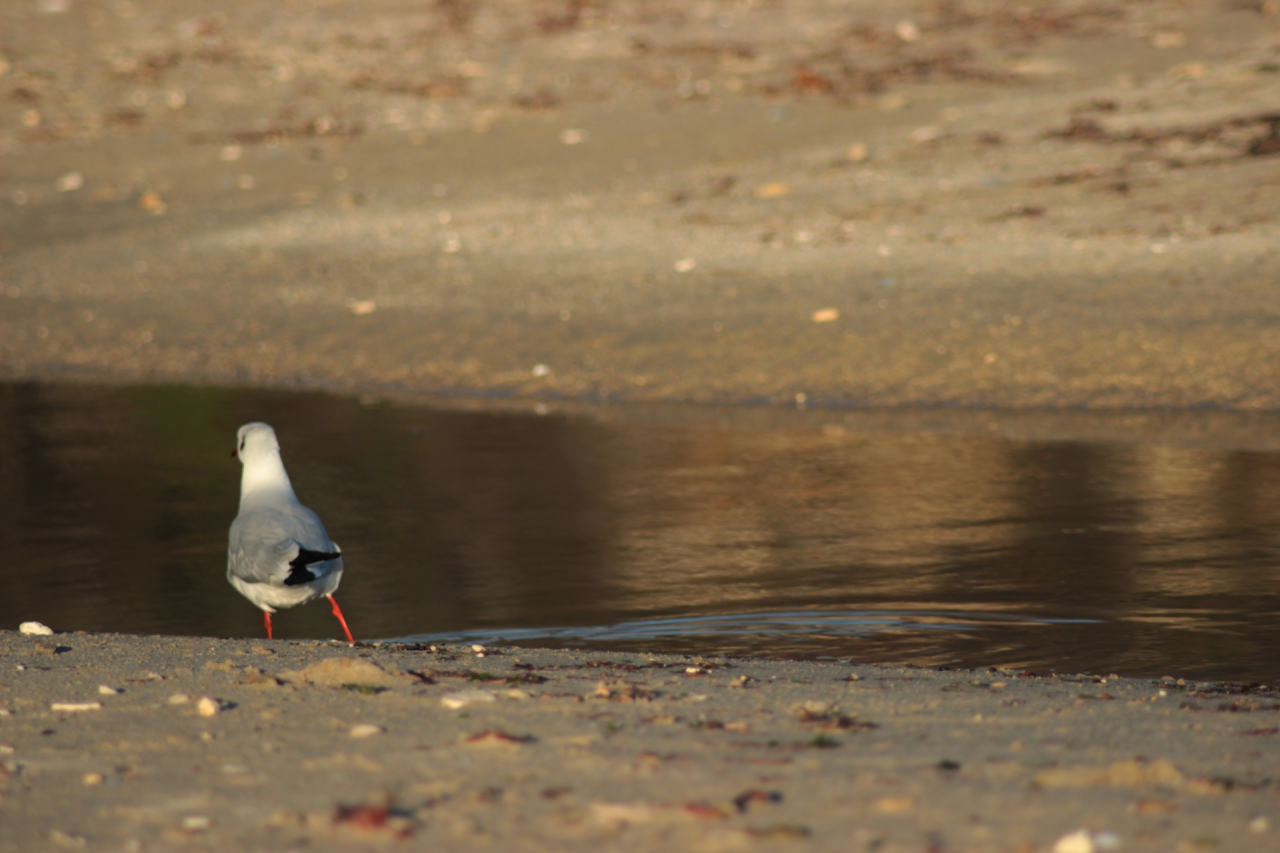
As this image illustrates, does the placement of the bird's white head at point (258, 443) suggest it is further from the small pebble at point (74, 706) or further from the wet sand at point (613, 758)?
the small pebble at point (74, 706)

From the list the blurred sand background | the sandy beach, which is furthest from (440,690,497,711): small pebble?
the blurred sand background

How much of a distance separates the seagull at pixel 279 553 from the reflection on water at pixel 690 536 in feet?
1.98

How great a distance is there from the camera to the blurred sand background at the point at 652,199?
10.4 metres

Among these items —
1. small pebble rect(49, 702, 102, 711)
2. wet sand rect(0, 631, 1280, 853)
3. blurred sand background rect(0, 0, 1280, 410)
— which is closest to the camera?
wet sand rect(0, 631, 1280, 853)

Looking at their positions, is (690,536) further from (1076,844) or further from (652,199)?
(652,199)

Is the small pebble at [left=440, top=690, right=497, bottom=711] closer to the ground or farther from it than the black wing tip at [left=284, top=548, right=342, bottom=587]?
closer to the ground

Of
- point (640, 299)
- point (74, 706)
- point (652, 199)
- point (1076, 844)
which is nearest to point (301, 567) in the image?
point (74, 706)

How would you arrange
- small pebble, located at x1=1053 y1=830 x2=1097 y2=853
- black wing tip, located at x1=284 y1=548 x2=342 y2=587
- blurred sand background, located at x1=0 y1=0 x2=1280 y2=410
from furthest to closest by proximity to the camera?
blurred sand background, located at x1=0 y1=0 x2=1280 y2=410
black wing tip, located at x1=284 y1=548 x2=342 y2=587
small pebble, located at x1=1053 y1=830 x2=1097 y2=853

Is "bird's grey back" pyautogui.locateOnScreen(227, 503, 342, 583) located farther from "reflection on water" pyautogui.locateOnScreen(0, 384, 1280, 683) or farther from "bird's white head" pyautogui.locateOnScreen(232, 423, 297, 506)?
"reflection on water" pyautogui.locateOnScreen(0, 384, 1280, 683)

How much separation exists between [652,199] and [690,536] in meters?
7.06

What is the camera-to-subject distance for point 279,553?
16.5ft

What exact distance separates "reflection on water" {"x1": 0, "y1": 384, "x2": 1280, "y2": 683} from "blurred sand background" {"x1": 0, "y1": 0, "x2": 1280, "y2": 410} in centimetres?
113

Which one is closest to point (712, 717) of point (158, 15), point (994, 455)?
point (994, 455)

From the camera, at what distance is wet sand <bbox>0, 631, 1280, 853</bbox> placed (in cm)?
291
